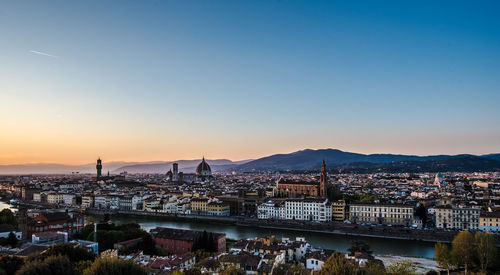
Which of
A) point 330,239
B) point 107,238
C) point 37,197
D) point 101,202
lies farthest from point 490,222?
point 37,197

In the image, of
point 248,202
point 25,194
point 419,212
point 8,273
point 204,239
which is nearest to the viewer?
point 8,273

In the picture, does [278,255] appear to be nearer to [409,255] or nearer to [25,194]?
[409,255]

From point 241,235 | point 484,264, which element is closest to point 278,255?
point 484,264

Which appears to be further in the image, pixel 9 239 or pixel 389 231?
pixel 389 231

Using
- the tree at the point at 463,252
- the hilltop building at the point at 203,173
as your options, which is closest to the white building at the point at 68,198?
the hilltop building at the point at 203,173

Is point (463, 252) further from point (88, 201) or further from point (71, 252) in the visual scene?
point (88, 201)

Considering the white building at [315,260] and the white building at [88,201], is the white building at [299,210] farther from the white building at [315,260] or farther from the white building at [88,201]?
the white building at [88,201]
